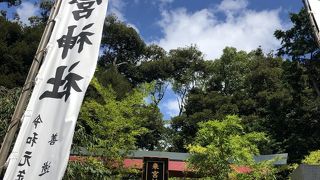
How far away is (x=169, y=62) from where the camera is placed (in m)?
32.4

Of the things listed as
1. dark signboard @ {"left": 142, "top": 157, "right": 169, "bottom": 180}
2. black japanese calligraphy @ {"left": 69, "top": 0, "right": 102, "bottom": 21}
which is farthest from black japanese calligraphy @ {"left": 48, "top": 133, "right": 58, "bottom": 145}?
dark signboard @ {"left": 142, "top": 157, "right": 169, "bottom": 180}

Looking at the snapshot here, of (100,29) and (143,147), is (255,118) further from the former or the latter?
(100,29)

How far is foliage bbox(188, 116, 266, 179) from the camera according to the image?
39.4 feet

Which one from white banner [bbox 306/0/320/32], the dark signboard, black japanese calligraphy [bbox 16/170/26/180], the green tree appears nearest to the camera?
black japanese calligraphy [bbox 16/170/26/180]

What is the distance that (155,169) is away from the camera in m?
12.8

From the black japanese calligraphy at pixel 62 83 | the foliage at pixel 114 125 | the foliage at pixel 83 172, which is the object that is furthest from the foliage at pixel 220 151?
the black japanese calligraphy at pixel 62 83

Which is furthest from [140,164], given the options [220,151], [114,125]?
[220,151]

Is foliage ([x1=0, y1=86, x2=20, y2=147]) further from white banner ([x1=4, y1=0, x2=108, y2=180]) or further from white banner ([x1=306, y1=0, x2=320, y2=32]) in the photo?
white banner ([x1=306, y1=0, x2=320, y2=32])

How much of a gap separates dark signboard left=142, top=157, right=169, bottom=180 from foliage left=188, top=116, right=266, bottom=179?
2.82 feet

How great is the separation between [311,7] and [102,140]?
8.41 m

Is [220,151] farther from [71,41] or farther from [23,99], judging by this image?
[23,99]

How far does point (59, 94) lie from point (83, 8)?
2.96 feet

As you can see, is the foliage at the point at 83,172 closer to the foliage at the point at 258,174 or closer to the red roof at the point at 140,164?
the red roof at the point at 140,164

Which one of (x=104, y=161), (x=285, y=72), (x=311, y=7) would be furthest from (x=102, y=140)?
(x=285, y=72)
